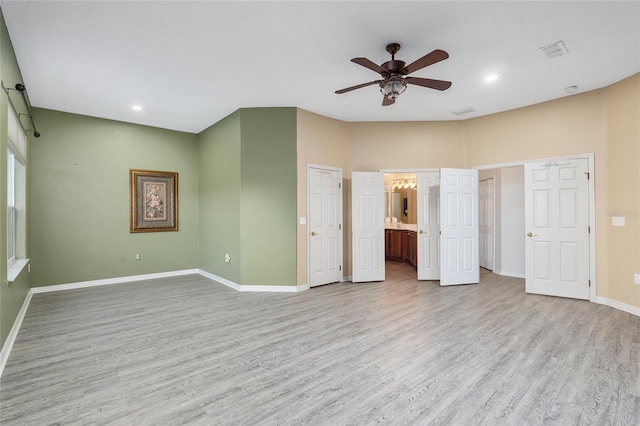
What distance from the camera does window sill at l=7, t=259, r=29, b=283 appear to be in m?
3.17

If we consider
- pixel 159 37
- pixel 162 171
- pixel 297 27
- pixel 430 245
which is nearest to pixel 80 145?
pixel 162 171

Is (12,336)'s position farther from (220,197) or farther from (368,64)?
(368,64)

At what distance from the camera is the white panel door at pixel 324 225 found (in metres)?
5.34

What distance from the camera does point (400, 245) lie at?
790cm

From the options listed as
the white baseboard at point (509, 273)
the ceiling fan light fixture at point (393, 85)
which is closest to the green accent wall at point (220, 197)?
the ceiling fan light fixture at point (393, 85)

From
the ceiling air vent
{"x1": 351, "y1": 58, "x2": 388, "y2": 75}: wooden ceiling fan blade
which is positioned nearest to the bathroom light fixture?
the ceiling air vent

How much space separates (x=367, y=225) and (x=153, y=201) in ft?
14.4

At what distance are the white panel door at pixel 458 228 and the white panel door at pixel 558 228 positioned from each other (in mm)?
845

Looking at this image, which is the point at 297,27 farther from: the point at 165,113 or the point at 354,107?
the point at 165,113

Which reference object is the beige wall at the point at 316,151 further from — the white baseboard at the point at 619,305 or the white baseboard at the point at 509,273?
the white baseboard at the point at 619,305

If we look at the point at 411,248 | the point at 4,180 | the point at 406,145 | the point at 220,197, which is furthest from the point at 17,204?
the point at 411,248

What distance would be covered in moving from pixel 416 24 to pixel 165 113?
14.6 feet

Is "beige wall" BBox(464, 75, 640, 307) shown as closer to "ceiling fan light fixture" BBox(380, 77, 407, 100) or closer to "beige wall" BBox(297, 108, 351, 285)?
"beige wall" BBox(297, 108, 351, 285)

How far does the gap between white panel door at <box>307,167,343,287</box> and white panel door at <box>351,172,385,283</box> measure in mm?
286
